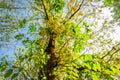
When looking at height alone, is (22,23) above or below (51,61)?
above

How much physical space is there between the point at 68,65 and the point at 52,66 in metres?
0.65

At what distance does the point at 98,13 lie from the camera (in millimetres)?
13523

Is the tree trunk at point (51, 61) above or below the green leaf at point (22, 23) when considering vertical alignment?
below

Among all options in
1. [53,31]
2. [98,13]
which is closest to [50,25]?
[53,31]

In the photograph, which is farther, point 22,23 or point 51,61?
point 22,23

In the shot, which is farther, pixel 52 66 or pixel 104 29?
pixel 104 29

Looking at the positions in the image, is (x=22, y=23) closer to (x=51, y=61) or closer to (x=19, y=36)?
(x=19, y=36)

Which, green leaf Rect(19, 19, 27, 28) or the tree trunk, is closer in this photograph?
the tree trunk

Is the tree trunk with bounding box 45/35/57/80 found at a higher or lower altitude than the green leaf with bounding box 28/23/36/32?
lower

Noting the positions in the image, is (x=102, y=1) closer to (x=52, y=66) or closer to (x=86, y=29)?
(x=86, y=29)

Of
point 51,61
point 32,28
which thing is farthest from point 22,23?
point 51,61

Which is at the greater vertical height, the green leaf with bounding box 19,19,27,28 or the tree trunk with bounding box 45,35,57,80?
the green leaf with bounding box 19,19,27,28

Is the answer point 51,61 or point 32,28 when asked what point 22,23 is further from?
point 51,61

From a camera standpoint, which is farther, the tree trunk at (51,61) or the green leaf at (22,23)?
the green leaf at (22,23)
